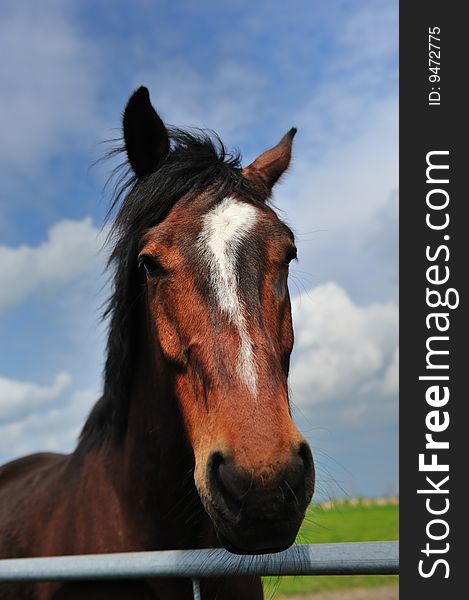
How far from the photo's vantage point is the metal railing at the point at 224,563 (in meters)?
1.71

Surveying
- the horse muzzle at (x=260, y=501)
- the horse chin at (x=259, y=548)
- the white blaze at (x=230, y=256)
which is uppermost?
the white blaze at (x=230, y=256)

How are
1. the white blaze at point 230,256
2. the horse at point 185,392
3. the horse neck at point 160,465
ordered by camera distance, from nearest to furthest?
the horse at point 185,392, the white blaze at point 230,256, the horse neck at point 160,465

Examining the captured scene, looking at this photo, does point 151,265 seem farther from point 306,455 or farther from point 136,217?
point 306,455

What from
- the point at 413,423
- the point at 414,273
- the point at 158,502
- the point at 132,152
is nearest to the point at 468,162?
the point at 414,273

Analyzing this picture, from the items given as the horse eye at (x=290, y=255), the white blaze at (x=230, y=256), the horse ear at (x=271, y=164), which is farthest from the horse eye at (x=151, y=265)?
the horse ear at (x=271, y=164)

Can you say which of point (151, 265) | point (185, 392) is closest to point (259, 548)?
point (185, 392)

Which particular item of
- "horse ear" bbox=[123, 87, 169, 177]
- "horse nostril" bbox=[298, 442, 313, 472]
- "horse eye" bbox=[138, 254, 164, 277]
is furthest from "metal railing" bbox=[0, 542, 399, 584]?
"horse ear" bbox=[123, 87, 169, 177]

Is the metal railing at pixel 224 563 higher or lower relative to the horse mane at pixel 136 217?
lower

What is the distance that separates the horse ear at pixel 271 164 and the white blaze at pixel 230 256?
66 cm

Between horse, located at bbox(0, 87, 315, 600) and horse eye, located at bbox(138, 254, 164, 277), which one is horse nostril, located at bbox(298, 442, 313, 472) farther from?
horse eye, located at bbox(138, 254, 164, 277)

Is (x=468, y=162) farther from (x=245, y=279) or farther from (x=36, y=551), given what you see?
(x=36, y=551)

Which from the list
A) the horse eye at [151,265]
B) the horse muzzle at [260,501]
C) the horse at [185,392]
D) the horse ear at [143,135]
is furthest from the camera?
the horse ear at [143,135]

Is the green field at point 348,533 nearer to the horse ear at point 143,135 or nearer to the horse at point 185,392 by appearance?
the horse at point 185,392

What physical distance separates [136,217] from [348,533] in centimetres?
2194
